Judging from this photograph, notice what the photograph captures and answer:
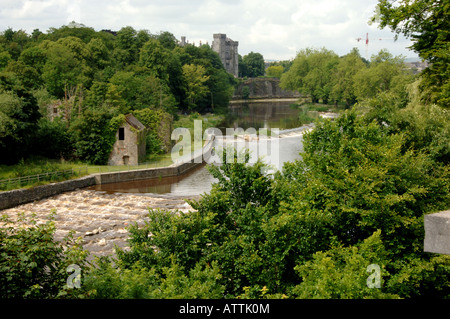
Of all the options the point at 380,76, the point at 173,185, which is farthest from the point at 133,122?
the point at 380,76

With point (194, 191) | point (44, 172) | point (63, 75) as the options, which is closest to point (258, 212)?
point (194, 191)

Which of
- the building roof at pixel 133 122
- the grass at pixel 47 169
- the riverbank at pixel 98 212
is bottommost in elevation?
the riverbank at pixel 98 212

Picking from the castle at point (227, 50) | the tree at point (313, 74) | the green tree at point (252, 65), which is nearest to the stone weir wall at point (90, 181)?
the tree at point (313, 74)

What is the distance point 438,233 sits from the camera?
16.1 ft

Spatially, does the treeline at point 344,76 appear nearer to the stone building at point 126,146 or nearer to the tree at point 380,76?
the tree at point 380,76

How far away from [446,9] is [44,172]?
27644 mm

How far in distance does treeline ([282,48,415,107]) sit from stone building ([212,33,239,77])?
56639 millimetres

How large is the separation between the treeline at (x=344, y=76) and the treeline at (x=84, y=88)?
22.7 m

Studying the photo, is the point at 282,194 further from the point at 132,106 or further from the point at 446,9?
the point at 132,106

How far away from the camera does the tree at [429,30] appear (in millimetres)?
18812

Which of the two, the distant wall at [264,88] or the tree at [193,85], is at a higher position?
the distant wall at [264,88]

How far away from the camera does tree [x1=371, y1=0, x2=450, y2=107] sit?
18.8m

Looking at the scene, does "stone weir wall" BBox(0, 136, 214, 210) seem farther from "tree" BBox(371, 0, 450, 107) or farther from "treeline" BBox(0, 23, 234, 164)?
"tree" BBox(371, 0, 450, 107)

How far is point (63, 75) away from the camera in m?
51.4
